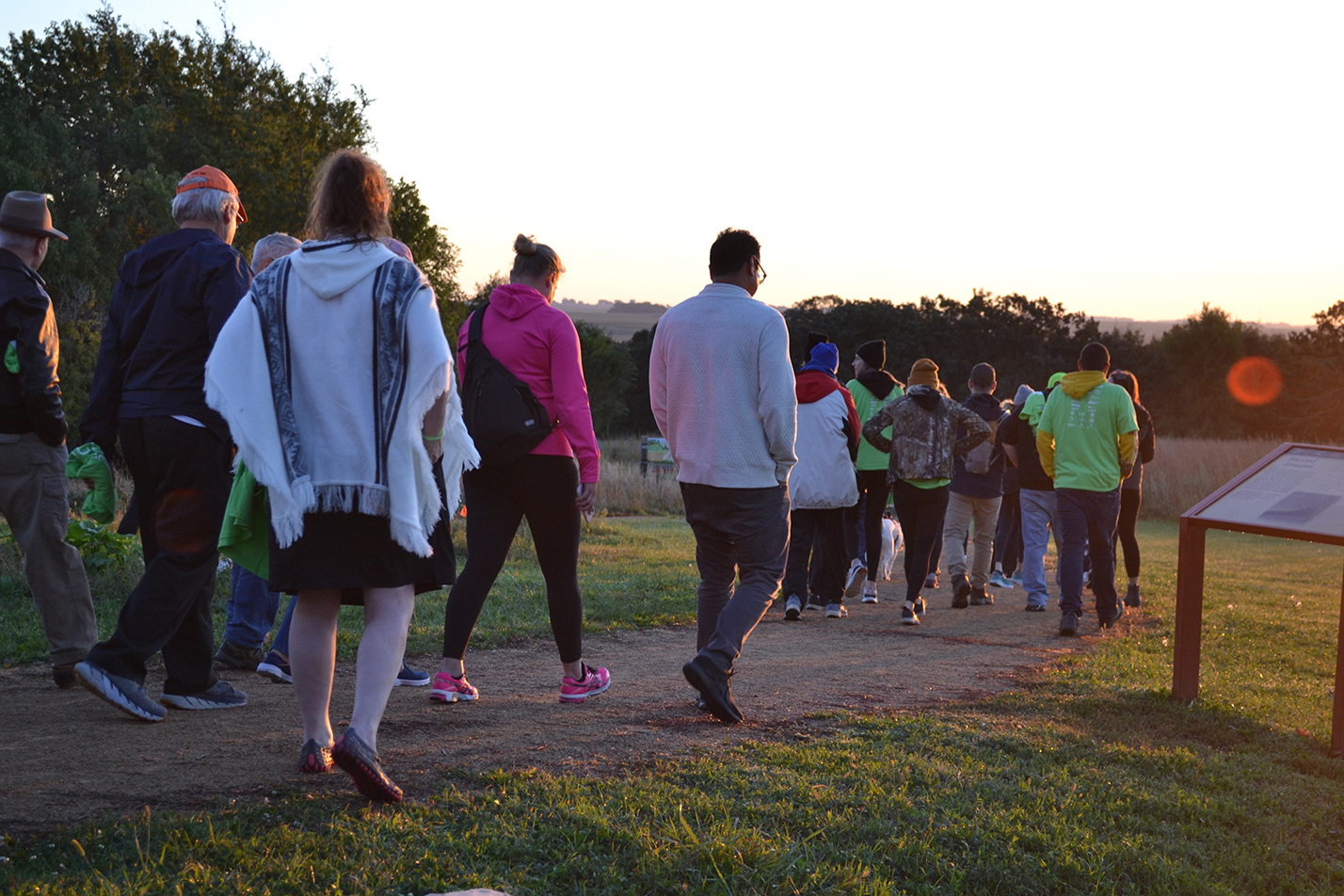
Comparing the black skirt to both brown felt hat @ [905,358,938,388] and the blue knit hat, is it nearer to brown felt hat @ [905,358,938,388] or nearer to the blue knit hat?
the blue knit hat

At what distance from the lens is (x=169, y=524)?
13.9 ft

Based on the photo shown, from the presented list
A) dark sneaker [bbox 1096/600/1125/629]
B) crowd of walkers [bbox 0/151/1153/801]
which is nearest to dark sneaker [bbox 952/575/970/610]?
dark sneaker [bbox 1096/600/1125/629]

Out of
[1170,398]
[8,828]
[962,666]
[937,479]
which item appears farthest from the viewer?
[1170,398]

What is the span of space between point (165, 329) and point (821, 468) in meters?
4.89

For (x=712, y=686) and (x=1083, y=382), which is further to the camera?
(x=1083, y=382)

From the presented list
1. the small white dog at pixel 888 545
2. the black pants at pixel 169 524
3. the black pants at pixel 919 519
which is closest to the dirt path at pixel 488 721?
the black pants at pixel 169 524

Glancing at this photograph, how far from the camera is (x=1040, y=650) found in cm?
739

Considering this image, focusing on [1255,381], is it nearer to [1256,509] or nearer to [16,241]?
[1256,509]

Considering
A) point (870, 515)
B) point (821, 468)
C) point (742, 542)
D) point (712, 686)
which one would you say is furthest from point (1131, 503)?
point (712, 686)

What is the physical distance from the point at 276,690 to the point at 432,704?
30.5 inches

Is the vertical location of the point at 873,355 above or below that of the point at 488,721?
above

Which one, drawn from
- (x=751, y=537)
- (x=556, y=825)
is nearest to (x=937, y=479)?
(x=751, y=537)

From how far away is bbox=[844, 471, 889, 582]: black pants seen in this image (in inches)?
362

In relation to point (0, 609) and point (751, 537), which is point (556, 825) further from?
point (0, 609)
